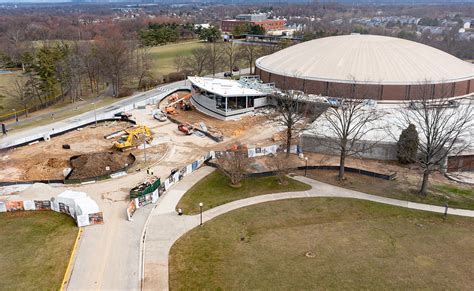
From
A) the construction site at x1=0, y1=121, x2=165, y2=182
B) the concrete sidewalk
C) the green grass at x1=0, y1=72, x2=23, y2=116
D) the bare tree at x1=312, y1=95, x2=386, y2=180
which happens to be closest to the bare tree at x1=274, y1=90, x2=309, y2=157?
the bare tree at x1=312, y1=95, x2=386, y2=180

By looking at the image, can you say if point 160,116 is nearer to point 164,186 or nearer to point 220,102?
point 220,102

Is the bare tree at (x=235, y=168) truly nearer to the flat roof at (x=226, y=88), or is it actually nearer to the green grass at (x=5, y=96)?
the flat roof at (x=226, y=88)

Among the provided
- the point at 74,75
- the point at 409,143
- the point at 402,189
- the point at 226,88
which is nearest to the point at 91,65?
the point at 74,75

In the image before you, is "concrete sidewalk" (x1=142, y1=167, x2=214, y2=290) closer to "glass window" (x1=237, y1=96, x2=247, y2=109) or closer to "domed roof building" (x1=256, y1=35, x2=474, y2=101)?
"glass window" (x1=237, y1=96, x2=247, y2=109)

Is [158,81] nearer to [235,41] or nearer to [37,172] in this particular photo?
[37,172]

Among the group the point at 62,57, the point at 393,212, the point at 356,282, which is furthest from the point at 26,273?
the point at 62,57

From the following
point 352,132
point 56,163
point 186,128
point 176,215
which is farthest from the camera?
point 186,128
